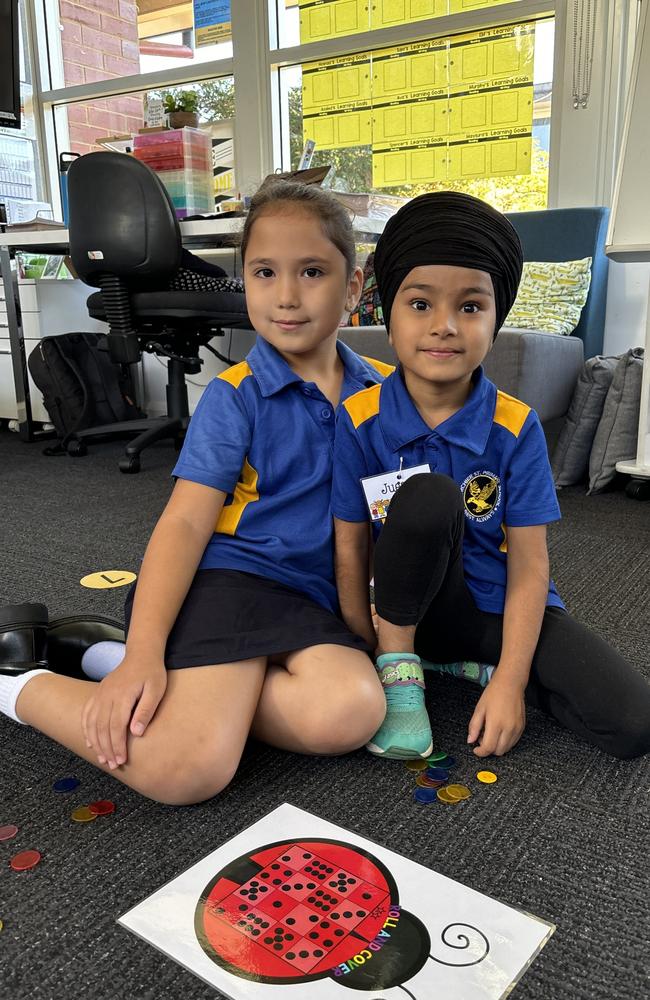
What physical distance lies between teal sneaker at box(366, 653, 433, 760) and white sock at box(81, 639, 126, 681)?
1.12ft

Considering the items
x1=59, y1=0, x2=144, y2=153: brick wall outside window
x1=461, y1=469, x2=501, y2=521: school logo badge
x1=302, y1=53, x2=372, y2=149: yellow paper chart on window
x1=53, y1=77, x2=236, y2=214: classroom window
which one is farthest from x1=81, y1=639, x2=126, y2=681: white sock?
x1=59, y1=0, x2=144, y2=153: brick wall outside window

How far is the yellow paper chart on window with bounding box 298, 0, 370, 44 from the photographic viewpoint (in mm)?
2984

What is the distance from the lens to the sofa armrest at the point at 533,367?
208cm

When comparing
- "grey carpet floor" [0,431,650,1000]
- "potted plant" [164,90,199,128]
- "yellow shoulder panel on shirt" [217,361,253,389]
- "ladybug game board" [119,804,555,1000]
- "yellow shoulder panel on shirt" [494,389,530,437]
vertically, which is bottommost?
"grey carpet floor" [0,431,650,1000]

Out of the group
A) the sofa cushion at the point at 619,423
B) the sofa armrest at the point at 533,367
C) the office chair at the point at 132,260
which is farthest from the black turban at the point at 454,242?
the office chair at the point at 132,260

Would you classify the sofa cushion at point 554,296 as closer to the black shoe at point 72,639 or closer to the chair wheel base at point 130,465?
the chair wheel base at point 130,465

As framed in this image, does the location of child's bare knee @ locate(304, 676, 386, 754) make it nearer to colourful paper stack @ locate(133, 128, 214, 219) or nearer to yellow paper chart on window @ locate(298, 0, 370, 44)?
colourful paper stack @ locate(133, 128, 214, 219)

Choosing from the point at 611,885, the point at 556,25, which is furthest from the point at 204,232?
the point at 611,885

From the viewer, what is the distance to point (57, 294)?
3.34 meters

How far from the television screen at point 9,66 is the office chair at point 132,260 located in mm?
1116

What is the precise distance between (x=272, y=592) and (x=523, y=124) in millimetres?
2396

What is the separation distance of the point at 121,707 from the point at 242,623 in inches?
6.5

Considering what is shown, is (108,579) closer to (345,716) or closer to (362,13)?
(345,716)

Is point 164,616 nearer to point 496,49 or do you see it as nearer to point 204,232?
point 204,232
